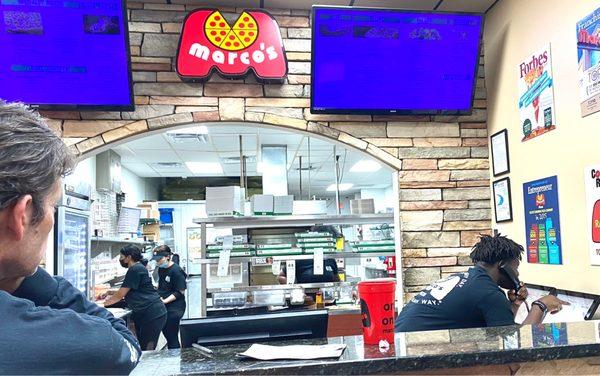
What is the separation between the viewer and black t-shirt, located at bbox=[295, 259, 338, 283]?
4.80 metres

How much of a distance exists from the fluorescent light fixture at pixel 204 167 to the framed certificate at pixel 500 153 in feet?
20.7

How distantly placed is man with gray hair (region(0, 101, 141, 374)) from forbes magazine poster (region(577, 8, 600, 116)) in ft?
8.70

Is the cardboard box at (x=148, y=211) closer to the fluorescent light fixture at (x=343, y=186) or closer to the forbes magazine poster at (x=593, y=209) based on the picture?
the fluorescent light fixture at (x=343, y=186)

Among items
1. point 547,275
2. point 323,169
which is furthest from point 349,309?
point 323,169

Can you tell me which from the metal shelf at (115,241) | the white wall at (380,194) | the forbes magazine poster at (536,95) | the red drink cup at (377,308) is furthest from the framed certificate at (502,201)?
the white wall at (380,194)

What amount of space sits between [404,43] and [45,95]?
247 cm

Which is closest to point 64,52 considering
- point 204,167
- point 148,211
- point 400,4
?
point 400,4

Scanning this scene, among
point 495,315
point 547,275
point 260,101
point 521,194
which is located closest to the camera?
point 495,315

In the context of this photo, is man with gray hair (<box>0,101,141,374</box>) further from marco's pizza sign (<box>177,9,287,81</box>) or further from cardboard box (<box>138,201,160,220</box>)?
cardboard box (<box>138,201,160,220</box>)

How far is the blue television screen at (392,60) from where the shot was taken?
335 centimetres

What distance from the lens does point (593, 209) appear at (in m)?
2.59

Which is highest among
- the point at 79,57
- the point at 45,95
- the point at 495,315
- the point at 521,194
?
the point at 79,57

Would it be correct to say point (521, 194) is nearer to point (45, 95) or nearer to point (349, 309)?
point (349, 309)

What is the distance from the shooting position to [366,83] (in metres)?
3.47
